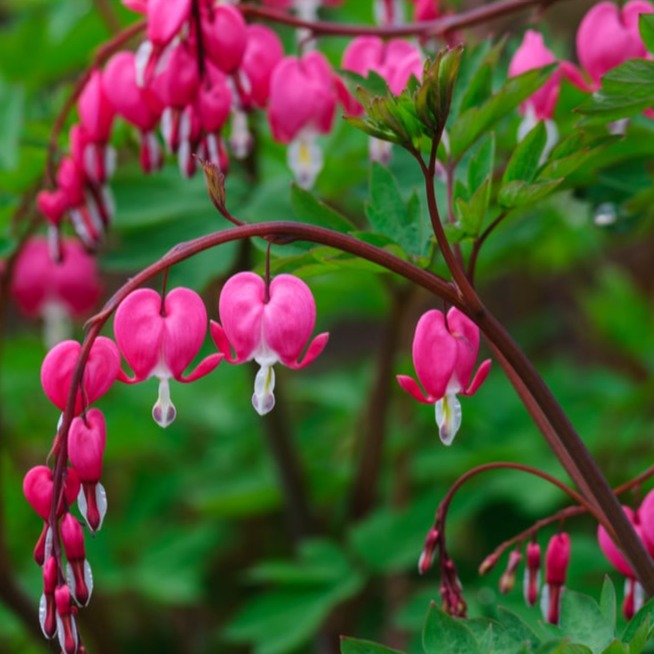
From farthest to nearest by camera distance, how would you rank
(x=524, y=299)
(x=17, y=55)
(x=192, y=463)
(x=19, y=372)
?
(x=524, y=299) < (x=192, y=463) < (x=19, y=372) < (x=17, y=55)

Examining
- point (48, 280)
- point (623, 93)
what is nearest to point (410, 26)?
point (623, 93)

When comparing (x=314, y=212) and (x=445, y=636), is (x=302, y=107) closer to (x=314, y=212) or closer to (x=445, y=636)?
(x=314, y=212)

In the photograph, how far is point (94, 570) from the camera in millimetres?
1804

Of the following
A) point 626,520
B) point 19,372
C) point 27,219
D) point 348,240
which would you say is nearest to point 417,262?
point 348,240

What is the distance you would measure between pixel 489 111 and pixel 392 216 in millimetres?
132

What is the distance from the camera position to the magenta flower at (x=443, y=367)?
77 cm

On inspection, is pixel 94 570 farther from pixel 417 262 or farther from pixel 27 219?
pixel 417 262

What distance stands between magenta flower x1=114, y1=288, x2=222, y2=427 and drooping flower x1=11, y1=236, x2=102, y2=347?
112cm

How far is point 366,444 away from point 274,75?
2.48 ft

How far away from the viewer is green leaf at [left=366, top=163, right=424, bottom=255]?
2.93 ft

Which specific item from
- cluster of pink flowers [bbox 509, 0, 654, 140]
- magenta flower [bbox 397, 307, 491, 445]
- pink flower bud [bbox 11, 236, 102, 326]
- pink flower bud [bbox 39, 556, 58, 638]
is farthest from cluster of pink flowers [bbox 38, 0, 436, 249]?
pink flower bud [bbox 11, 236, 102, 326]

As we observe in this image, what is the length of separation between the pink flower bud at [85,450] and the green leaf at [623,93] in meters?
0.44

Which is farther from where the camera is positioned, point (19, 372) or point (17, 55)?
point (19, 372)

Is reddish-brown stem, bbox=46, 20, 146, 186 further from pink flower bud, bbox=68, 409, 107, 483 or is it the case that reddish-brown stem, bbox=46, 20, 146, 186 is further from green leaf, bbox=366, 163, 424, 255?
pink flower bud, bbox=68, 409, 107, 483
